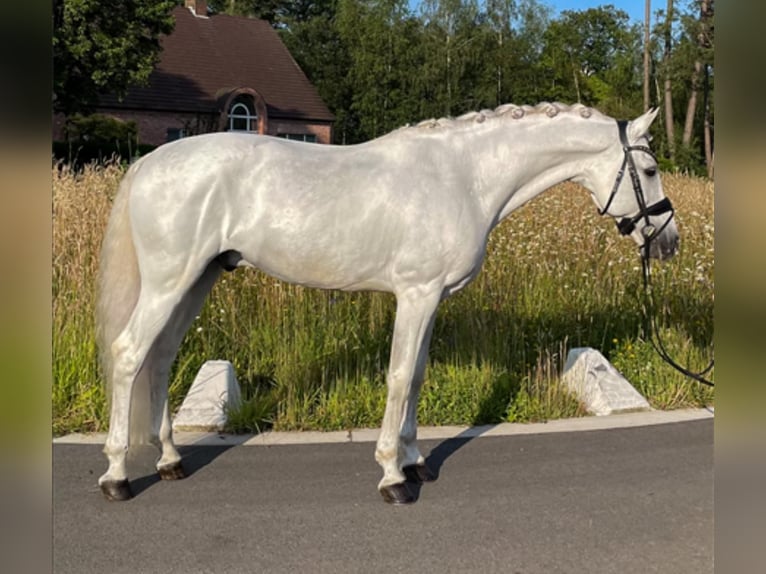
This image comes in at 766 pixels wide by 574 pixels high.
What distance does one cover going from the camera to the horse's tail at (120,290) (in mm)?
3930

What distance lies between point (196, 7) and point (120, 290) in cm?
4004

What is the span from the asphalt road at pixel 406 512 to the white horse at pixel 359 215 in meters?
0.30

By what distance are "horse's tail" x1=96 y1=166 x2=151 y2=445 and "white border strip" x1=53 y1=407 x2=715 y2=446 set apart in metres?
0.78

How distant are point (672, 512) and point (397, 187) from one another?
2.22 metres

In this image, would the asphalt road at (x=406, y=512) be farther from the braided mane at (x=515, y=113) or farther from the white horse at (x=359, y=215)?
the braided mane at (x=515, y=113)

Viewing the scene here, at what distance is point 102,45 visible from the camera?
22.0m

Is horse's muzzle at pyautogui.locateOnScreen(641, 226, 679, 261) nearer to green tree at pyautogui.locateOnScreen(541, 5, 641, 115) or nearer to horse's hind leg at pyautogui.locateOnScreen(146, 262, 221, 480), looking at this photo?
horse's hind leg at pyautogui.locateOnScreen(146, 262, 221, 480)

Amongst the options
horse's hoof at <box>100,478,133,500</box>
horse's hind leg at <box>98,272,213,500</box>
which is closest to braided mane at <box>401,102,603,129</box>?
horse's hind leg at <box>98,272,213,500</box>

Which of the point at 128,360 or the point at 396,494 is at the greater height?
the point at 128,360

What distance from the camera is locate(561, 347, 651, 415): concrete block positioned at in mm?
5343

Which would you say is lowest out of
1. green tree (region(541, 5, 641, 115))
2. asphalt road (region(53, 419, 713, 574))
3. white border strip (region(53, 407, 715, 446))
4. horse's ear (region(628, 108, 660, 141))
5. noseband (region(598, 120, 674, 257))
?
asphalt road (region(53, 419, 713, 574))

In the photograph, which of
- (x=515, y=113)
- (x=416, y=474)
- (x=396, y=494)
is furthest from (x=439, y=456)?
(x=515, y=113)

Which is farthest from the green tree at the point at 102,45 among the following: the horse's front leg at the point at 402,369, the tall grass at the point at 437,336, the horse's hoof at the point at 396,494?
the horse's hoof at the point at 396,494

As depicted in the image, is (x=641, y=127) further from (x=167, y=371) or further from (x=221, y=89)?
(x=221, y=89)
